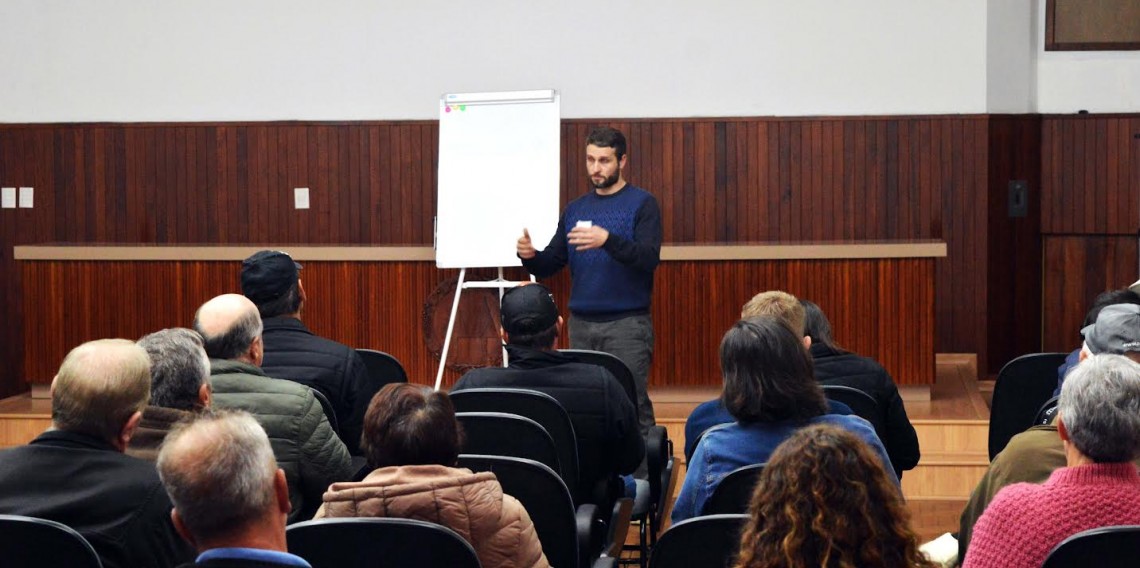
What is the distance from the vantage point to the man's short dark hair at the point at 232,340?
3.93 metres

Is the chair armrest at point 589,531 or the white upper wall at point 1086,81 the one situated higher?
the white upper wall at point 1086,81

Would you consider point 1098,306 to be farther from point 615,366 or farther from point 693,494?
point 693,494

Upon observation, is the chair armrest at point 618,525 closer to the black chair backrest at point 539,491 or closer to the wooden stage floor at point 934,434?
the black chair backrest at point 539,491

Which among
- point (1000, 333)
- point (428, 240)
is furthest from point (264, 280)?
point (1000, 333)

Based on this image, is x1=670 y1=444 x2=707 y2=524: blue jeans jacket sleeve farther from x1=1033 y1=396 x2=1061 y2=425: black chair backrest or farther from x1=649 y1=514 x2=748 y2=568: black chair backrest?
x1=1033 y1=396 x2=1061 y2=425: black chair backrest

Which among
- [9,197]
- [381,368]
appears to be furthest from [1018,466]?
[9,197]

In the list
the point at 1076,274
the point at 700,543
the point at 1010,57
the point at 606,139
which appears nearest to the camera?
the point at 700,543

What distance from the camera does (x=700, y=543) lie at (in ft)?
8.89

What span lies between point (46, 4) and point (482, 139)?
3.35 metres

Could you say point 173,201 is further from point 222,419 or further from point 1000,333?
point 222,419

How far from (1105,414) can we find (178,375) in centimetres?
213

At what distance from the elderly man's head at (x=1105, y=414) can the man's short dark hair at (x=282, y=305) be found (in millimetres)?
2708

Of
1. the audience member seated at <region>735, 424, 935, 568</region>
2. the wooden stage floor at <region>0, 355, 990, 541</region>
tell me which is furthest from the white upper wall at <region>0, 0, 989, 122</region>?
the audience member seated at <region>735, 424, 935, 568</region>

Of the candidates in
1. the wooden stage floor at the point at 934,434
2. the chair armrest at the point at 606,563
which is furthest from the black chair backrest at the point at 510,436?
the wooden stage floor at the point at 934,434
